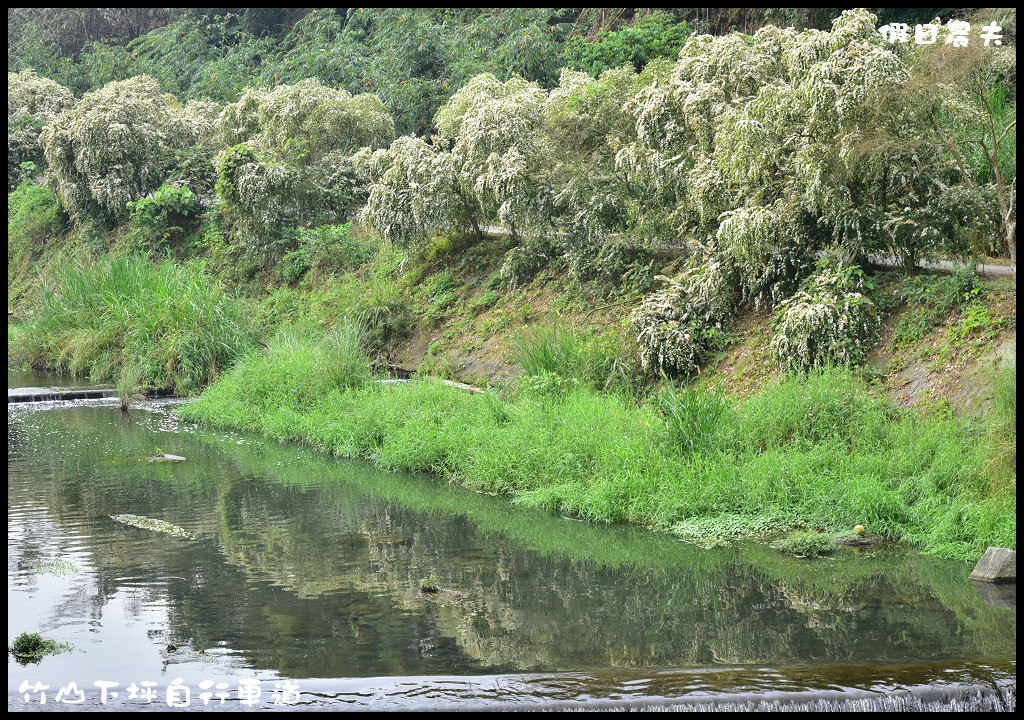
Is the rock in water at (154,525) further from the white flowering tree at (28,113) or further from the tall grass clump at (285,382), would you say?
the white flowering tree at (28,113)

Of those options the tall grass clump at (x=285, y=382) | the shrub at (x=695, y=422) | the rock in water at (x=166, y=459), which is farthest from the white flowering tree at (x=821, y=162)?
the rock in water at (x=166, y=459)

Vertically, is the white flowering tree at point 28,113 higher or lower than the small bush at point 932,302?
higher

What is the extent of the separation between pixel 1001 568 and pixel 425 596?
4.29 m

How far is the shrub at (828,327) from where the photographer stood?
11734mm

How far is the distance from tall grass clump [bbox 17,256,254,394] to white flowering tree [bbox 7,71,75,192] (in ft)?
32.6

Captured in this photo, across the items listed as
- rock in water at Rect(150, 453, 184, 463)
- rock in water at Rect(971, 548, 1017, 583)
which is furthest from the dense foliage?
rock in water at Rect(150, 453, 184, 463)

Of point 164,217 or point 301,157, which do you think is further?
point 164,217

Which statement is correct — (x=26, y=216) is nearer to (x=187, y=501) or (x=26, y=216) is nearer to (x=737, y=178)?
(x=187, y=501)

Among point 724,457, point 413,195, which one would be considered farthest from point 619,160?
point 724,457

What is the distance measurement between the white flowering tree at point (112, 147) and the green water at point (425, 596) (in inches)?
619

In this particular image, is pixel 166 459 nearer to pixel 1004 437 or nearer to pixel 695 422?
pixel 695 422

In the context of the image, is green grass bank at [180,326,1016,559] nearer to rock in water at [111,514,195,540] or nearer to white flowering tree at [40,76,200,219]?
rock in water at [111,514,195,540]

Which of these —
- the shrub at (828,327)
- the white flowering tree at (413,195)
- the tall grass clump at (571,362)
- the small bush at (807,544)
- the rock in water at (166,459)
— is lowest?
the rock in water at (166,459)

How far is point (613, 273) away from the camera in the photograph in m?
16.5
